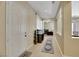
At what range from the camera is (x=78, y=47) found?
4.51 metres

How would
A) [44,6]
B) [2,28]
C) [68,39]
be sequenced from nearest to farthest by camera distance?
1. [2,28]
2. [68,39]
3. [44,6]

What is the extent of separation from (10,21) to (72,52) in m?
2.53

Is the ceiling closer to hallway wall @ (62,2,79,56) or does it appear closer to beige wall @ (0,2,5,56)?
hallway wall @ (62,2,79,56)

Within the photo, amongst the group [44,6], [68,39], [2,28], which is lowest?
[68,39]

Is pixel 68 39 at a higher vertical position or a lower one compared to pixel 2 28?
lower

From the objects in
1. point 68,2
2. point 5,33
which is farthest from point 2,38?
point 68,2

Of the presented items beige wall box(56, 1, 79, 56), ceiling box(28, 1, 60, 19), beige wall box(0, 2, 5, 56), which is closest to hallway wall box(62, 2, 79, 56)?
beige wall box(56, 1, 79, 56)

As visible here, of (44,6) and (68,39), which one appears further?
(44,6)

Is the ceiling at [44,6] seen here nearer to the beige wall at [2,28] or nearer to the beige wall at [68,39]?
the beige wall at [68,39]

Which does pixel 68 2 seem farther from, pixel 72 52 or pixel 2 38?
pixel 2 38

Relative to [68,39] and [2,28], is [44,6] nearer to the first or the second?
[68,39]

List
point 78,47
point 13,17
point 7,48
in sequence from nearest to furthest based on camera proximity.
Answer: point 7,48, point 13,17, point 78,47

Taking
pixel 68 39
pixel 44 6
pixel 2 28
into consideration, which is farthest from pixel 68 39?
pixel 44 6

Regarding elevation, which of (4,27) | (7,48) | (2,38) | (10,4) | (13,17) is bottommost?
(7,48)
